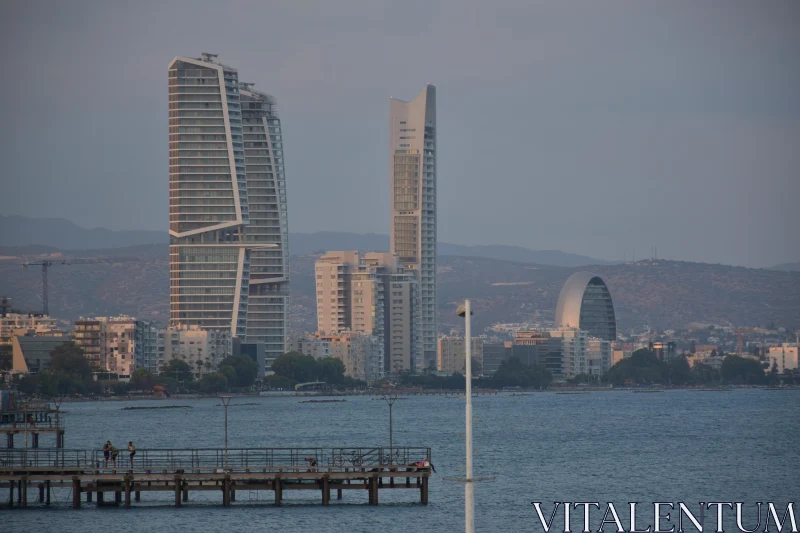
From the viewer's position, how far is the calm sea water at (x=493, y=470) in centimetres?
8775

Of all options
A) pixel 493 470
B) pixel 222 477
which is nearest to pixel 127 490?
pixel 222 477

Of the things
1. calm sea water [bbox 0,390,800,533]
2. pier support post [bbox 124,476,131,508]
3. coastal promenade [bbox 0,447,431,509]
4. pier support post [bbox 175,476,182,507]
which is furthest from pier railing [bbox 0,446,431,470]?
calm sea water [bbox 0,390,800,533]

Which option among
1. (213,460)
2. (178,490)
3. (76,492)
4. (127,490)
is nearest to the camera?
(127,490)

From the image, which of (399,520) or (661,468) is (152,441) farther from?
(399,520)

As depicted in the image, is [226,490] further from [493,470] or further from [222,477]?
[493,470]

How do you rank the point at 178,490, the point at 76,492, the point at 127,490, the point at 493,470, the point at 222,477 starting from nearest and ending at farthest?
the point at 222,477, the point at 127,490, the point at 178,490, the point at 76,492, the point at 493,470

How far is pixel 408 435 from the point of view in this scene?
162125 millimetres

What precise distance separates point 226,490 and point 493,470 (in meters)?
33.1

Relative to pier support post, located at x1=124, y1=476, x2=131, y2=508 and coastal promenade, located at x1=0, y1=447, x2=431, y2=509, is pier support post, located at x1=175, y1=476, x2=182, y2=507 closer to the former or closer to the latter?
coastal promenade, located at x1=0, y1=447, x2=431, y2=509

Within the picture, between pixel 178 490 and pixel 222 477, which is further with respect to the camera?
pixel 178 490

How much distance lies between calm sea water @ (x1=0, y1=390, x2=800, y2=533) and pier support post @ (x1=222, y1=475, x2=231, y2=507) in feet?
1.73

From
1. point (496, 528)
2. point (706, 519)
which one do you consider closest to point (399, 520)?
point (496, 528)

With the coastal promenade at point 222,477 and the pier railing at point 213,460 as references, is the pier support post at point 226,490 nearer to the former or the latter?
the coastal promenade at point 222,477

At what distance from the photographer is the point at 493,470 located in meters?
120
